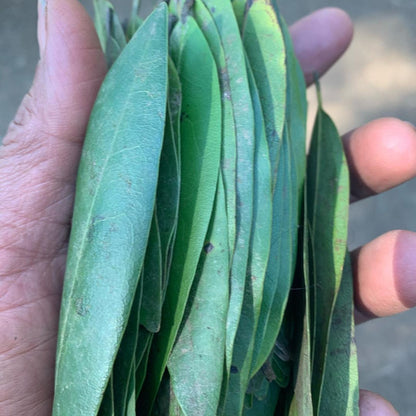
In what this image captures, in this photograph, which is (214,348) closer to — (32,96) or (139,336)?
(139,336)

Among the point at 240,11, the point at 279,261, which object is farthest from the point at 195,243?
the point at 240,11

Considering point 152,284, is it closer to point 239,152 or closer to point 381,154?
point 239,152

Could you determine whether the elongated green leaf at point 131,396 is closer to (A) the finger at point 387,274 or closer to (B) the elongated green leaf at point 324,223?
(B) the elongated green leaf at point 324,223

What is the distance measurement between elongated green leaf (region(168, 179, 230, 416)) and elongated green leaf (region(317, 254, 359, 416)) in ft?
0.64

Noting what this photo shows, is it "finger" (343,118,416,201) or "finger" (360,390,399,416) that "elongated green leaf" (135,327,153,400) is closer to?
"finger" (360,390,399,416)

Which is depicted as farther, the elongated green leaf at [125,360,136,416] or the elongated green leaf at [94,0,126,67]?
the elongated green leaf at [94,0,126,67]

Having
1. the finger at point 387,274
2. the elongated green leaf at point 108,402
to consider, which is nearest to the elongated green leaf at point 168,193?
the elongated green leaf at point 108,402

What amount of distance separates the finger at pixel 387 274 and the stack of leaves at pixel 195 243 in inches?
8.3

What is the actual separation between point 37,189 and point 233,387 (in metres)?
0.39

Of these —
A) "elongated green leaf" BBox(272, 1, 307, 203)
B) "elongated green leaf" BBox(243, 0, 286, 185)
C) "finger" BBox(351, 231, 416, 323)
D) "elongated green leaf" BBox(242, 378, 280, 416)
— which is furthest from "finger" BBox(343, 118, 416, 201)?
"elongated green leaf" BBox(242, 378, 280, 416)

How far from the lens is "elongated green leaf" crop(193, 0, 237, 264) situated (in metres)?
0.57

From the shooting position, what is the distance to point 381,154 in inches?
37.4

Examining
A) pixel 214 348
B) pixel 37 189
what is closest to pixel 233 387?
pixel 214 348

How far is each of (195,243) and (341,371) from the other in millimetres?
293
